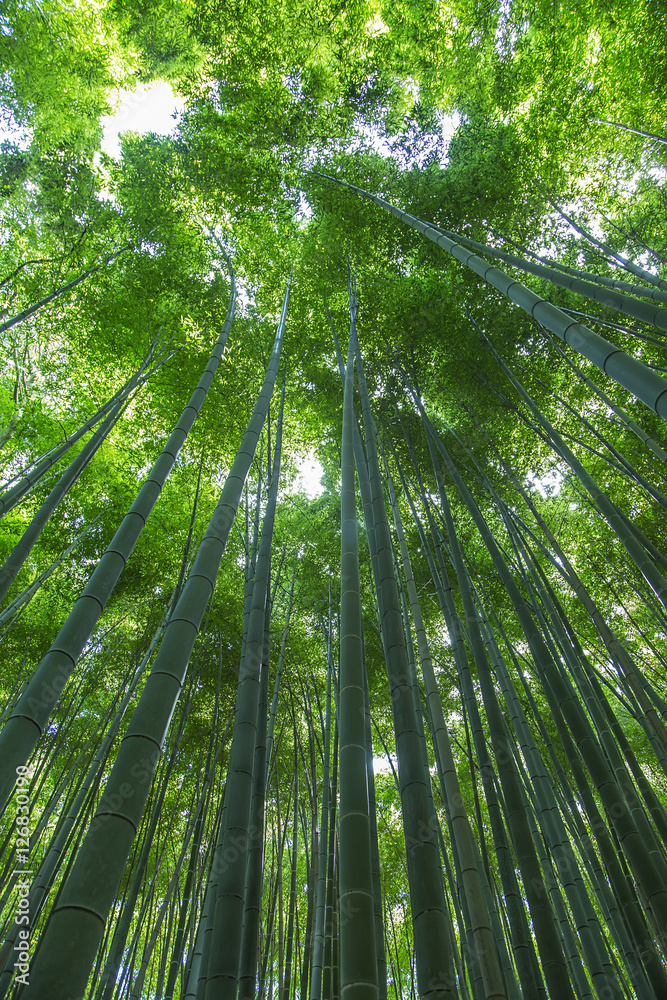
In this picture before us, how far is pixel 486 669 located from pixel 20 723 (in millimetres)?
2122

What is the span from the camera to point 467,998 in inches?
137

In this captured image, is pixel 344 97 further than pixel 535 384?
No

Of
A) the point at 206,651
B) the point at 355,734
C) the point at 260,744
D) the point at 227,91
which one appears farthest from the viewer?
the point at 206,651

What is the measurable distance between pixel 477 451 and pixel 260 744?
4.31 meters

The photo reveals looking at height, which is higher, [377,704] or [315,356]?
[315,356]

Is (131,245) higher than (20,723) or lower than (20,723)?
higher

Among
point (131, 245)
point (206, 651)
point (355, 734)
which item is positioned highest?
point (131, 245)

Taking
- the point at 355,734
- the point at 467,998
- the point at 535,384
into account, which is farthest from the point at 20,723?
the point at 535,384

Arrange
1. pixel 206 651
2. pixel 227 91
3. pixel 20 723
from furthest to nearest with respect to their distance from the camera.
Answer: pixel 206 651, pixel 227 91, pixel 20 723

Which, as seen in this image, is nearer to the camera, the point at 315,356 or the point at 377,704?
the point at 315,356

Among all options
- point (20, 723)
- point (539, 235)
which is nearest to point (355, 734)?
point (20, 723)

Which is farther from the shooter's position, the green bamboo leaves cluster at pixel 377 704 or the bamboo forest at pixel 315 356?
the bamboo forest at pixel 315 356

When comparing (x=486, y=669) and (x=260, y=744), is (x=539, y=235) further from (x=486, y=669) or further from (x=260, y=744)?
(x=260, y=744)

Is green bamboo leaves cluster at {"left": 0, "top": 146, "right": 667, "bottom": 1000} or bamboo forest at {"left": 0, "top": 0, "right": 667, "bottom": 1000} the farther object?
bamboo forest at {"left": 0, "top": 0, "right": 667, "bottom": 1000}
